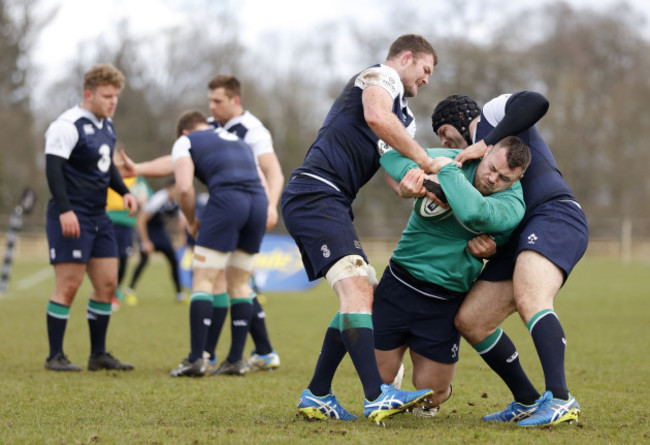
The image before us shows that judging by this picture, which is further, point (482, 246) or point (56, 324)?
point (56, 324)

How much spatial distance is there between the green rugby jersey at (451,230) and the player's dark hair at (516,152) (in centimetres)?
19

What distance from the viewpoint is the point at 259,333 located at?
23.5 feet

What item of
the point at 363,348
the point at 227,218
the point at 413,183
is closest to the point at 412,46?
the point at 413,183

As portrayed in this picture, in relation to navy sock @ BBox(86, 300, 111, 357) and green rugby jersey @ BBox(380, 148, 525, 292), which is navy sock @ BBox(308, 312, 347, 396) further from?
navy sock @ BBox(86, 300, 111, 357)

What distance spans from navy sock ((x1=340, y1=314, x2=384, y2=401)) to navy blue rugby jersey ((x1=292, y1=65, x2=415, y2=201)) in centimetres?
76

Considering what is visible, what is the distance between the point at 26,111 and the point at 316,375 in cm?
3514

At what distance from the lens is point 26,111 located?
3641 centimetres

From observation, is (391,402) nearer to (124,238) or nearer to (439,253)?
(439,253)

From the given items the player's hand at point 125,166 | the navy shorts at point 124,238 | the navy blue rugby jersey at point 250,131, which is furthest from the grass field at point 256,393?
the navy blue rugby jersey at point 250,131

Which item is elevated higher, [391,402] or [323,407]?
[391,402]

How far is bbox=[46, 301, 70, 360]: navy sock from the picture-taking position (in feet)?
22.1

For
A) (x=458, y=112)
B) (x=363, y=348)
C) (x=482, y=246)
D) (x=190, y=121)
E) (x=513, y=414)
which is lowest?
(x=513, y=414)

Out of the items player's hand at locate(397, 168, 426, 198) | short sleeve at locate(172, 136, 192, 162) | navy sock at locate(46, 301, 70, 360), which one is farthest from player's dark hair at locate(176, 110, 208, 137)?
player's hand at locate(397, 168, 426, 198)

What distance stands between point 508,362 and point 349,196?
132 centimetres
